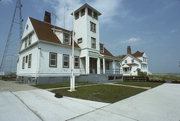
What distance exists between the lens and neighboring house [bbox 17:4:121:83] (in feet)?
43.0

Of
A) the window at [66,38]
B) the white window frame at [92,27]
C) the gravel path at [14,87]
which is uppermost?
the white window frame at [92,27]

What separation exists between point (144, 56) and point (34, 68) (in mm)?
41378

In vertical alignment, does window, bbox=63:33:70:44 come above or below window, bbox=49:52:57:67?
above

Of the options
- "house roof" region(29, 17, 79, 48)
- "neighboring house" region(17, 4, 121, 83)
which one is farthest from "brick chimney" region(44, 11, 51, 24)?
"house roof" region(29, 17, 79, 48)

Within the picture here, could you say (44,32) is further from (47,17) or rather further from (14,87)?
(14,87)

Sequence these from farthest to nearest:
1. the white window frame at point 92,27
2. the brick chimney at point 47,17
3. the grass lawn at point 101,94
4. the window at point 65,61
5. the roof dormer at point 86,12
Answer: the brick chimney at point 47,17 → the white window frame at point 92,27 → the roof dormer at point 86,12 → the window at point 65,61 → the grass lawn at point 101,94

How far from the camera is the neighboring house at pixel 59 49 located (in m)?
13.1

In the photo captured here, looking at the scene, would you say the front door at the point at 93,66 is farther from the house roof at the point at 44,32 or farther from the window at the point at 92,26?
the window at the point at 92,26

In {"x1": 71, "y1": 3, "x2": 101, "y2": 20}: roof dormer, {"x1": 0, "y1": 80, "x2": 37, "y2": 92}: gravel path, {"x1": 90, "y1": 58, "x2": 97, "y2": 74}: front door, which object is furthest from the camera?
{"x1": 90, "y1": 58, "x2": 97, "y2": 74}: front door

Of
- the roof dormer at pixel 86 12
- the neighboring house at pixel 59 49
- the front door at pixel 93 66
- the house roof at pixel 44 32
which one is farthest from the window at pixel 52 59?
the roof dormer at pixel 86 12

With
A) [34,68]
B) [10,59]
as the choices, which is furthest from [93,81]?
[10,59]

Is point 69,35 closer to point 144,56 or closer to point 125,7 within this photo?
point 125,7

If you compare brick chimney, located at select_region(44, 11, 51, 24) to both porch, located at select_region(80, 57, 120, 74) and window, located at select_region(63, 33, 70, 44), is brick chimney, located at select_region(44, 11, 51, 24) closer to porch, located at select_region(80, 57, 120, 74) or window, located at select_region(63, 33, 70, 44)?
window, located at select_region(63, 33, 70, 44)

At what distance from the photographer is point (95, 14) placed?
18875 mm
